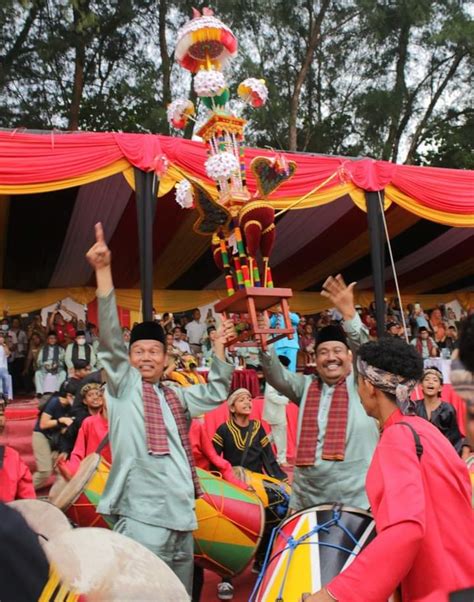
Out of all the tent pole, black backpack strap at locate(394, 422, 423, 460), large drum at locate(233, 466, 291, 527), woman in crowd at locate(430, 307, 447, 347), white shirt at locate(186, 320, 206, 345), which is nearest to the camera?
black backpack strap at locate(394, 422, 423, 460)

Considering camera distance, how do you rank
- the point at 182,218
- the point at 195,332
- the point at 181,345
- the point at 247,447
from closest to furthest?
the point at 247,447
the point at 182,218
the point at 181,345
the point at 195,332

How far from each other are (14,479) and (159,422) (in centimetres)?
109

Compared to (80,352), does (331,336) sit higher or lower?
lower

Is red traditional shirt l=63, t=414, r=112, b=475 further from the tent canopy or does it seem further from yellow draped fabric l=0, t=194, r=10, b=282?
yellow draped fabric l=0, t=194, r=10, b=282

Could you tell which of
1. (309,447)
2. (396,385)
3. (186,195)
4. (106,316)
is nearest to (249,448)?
(309,447)

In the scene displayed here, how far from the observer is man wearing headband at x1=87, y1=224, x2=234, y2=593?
266 cm

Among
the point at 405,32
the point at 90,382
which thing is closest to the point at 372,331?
the point at 90,382

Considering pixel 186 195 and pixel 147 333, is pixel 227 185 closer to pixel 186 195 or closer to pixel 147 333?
pixel 186 195

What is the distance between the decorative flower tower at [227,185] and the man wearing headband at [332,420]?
278 mm

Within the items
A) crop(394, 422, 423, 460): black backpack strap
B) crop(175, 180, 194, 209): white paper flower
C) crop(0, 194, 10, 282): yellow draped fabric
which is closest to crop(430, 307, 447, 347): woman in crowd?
crop(0, 194, 10, 282): yellow draped fabric

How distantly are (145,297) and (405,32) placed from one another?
15.1m

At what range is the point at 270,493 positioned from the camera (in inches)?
165

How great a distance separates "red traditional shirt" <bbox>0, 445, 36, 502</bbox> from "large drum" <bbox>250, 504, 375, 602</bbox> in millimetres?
1564

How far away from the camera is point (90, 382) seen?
5.61 m
